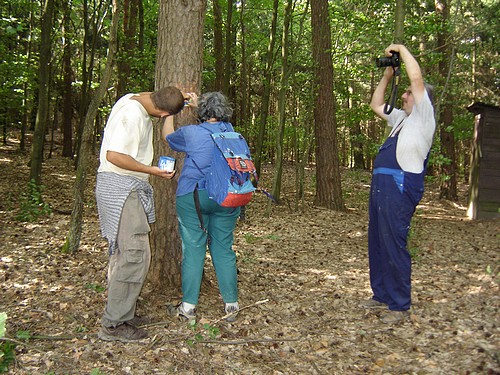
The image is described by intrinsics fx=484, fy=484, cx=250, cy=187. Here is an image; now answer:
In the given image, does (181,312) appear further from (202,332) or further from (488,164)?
(488,164)

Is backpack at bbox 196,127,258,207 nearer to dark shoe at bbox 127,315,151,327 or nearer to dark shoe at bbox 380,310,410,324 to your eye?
Answer: dark shoe at bbox 127,315,151,327

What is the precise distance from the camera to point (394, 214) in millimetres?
4828

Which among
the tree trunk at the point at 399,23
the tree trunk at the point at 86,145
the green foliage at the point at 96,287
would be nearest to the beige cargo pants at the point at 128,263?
the green foliage at the point at 96,287

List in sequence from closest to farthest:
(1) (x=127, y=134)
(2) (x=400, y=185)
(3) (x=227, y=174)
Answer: (1) (x=127, y=134)
(3) (x=227, y=174)
(2) (x=400, y=185)

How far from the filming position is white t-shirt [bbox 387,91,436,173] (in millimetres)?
4629

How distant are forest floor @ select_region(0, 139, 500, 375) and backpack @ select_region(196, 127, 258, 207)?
3.99 ft

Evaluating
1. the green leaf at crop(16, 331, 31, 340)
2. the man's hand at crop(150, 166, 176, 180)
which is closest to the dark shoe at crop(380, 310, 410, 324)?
the man's hand at crop(150, 166, 176, 180)

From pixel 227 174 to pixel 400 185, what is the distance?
1.76 m

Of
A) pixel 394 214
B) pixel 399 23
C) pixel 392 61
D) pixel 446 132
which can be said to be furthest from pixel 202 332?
pixel 446 132

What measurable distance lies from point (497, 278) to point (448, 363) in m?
2.78

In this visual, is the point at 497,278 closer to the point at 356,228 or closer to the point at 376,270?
the point at 376,270

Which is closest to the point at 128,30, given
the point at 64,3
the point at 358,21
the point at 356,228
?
the point at 64,3

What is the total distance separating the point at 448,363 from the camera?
13.2 feet

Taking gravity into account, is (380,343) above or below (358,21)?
below
